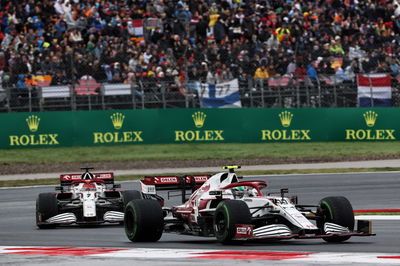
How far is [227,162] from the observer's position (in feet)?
104

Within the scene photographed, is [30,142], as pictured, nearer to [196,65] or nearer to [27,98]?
[27,98]

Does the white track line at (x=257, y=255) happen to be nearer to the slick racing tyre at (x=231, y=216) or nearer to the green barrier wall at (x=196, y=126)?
the slick racing tyre at (x=231, y=216)

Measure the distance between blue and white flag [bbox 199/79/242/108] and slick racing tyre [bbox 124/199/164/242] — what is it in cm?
1939

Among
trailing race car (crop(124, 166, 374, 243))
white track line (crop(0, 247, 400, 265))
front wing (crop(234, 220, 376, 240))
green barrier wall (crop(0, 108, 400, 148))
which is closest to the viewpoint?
white track line (crop(0, 247, 400, 265))

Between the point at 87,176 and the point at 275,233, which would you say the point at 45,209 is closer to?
the point at 87,176

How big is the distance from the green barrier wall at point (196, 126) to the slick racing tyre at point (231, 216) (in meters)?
20.9

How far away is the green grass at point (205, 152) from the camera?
32.8 m

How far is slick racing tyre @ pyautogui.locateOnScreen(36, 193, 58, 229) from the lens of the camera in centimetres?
1825

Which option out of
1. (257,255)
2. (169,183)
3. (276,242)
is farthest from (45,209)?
(257,255)

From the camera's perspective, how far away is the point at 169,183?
A: 15.6m

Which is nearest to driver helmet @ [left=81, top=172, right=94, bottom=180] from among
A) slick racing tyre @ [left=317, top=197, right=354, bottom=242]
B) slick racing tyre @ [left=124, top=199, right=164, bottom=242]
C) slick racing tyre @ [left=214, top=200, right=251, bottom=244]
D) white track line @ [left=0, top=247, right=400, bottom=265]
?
slick racing tyre @ [left=124, top=199, right=164, bottom=242]

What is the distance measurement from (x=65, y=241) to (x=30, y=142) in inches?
740

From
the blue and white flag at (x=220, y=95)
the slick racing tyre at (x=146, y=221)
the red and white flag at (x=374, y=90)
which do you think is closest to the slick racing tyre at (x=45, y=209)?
the slick racing tyre at (x=146, y=221)

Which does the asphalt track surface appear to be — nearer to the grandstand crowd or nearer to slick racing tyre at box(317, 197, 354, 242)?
slick racing tyre at box(317, 197, 354, 242)
